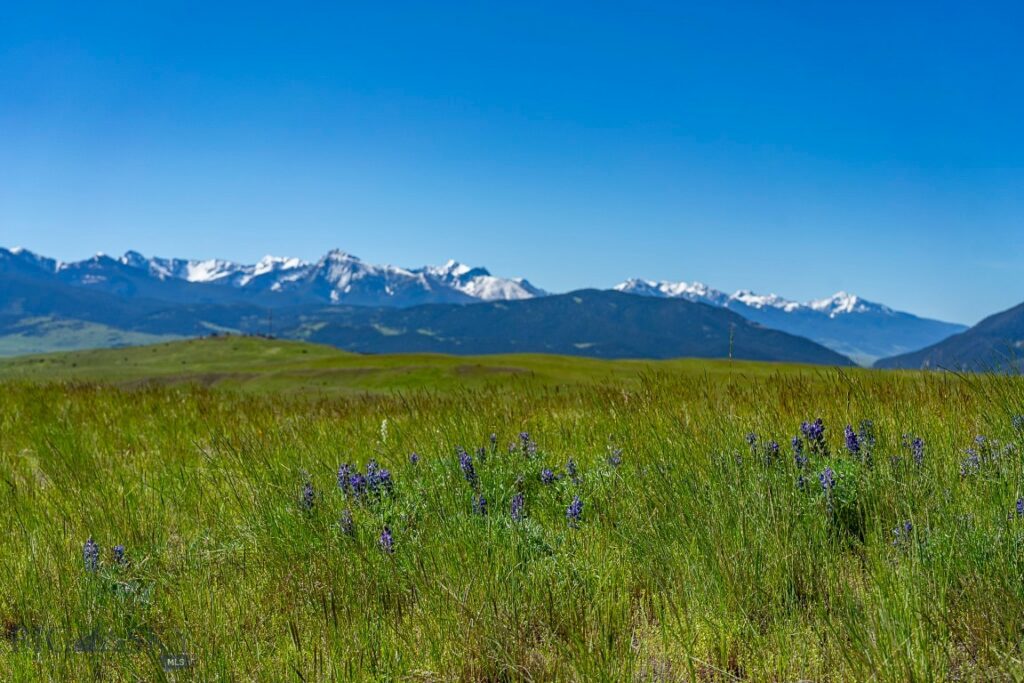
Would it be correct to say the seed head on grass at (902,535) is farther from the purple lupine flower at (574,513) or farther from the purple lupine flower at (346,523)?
the purple lupine flower at (346,523)

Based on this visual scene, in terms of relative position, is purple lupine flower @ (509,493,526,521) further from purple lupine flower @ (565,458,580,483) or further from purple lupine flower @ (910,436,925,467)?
purple lupine flower @ (910,436,925,467)

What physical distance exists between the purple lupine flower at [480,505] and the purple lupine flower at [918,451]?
289 centimetres

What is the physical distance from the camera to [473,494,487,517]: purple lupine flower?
466cm

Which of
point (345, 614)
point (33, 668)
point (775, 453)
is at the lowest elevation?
point (33, 668)

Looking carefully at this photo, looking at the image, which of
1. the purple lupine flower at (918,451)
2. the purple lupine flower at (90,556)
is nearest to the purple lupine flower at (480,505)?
the purple lupine flower at (90,556)

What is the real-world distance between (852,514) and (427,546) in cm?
286

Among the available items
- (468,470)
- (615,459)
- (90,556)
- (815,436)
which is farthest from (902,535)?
(90,556)

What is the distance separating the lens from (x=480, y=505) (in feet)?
15.5

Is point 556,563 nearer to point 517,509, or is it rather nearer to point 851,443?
point 517,509

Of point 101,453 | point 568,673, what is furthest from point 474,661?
point 101,453

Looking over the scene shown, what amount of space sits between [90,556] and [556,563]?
2861mm

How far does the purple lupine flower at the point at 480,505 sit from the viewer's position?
4.66 meters

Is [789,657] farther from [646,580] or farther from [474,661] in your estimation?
[474,661]

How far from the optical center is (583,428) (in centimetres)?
790
